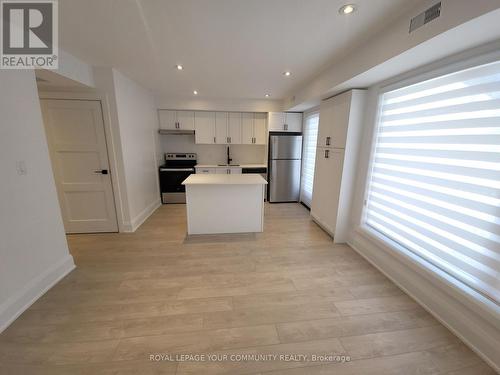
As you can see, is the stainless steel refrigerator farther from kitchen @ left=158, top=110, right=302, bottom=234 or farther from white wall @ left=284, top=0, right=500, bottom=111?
white wall @ left=284, top=0, right=500, bottom=111

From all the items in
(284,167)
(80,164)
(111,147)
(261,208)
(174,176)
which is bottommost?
(261,208)

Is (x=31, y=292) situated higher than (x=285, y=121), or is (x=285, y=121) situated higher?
(x=285, y=121)

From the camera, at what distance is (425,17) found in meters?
1.30

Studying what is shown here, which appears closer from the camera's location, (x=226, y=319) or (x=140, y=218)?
(x=226, y=319)

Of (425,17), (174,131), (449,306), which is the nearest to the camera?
(425,17)

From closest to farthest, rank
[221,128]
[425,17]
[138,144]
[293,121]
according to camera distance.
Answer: [425,17] < [138,144] < [293,121] < [221,128]

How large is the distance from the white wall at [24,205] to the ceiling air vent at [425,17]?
3.19m

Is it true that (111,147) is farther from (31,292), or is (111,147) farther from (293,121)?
(293,121)

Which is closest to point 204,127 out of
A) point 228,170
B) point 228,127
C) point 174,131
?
point 228,127

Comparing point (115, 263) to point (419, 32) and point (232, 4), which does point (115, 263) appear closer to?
point (232, 4)

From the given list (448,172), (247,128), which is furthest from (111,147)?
(448,172)

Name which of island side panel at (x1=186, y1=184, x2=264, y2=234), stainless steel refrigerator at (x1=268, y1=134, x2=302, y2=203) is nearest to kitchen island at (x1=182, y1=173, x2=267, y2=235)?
island side panel at (x1=186, y1=184, x2=264, y2=234)

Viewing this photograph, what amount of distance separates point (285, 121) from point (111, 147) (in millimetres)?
3504

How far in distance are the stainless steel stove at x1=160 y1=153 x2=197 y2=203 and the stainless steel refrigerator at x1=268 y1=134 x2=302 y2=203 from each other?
76.4 inches
